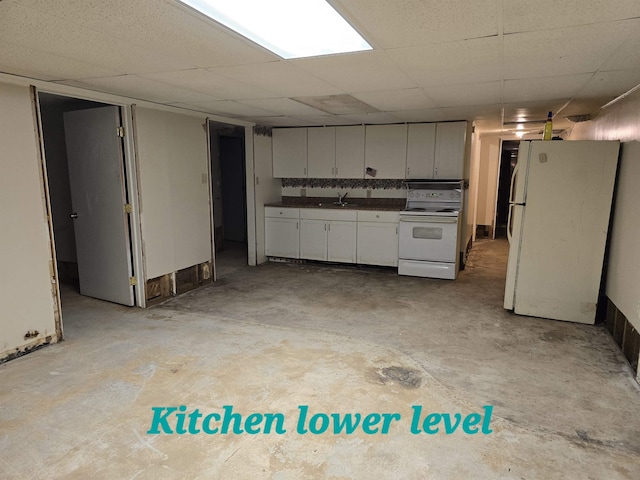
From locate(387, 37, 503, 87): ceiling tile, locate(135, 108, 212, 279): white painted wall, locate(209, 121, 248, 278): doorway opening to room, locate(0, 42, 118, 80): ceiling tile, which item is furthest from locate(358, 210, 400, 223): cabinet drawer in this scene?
locate(0, 42, 118, 80): ceiling tile

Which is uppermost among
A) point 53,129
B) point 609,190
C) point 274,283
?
point 53,129

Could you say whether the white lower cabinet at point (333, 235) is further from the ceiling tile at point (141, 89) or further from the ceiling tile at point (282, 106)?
the ceiling tile at point (141, 89)

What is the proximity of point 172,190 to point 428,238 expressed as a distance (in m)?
3.20

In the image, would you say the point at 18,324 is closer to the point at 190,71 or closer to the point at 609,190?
the point at 190,71

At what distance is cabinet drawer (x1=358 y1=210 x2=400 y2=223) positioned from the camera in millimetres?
5516

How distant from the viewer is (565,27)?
75.4 inches

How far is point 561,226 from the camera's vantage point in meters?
3.71

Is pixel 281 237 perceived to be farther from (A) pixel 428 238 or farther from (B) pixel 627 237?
(B) pixel 627 237

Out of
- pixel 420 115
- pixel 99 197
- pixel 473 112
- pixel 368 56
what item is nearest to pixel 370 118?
pixel 420 115

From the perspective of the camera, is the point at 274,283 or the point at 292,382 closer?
the point at 292,382

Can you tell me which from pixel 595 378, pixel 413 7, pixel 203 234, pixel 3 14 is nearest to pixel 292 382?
pixel 595 378

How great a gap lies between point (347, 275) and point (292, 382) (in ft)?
9.62

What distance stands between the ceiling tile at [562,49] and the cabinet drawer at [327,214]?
3135 millimetres

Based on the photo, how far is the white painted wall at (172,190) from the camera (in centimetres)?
408
